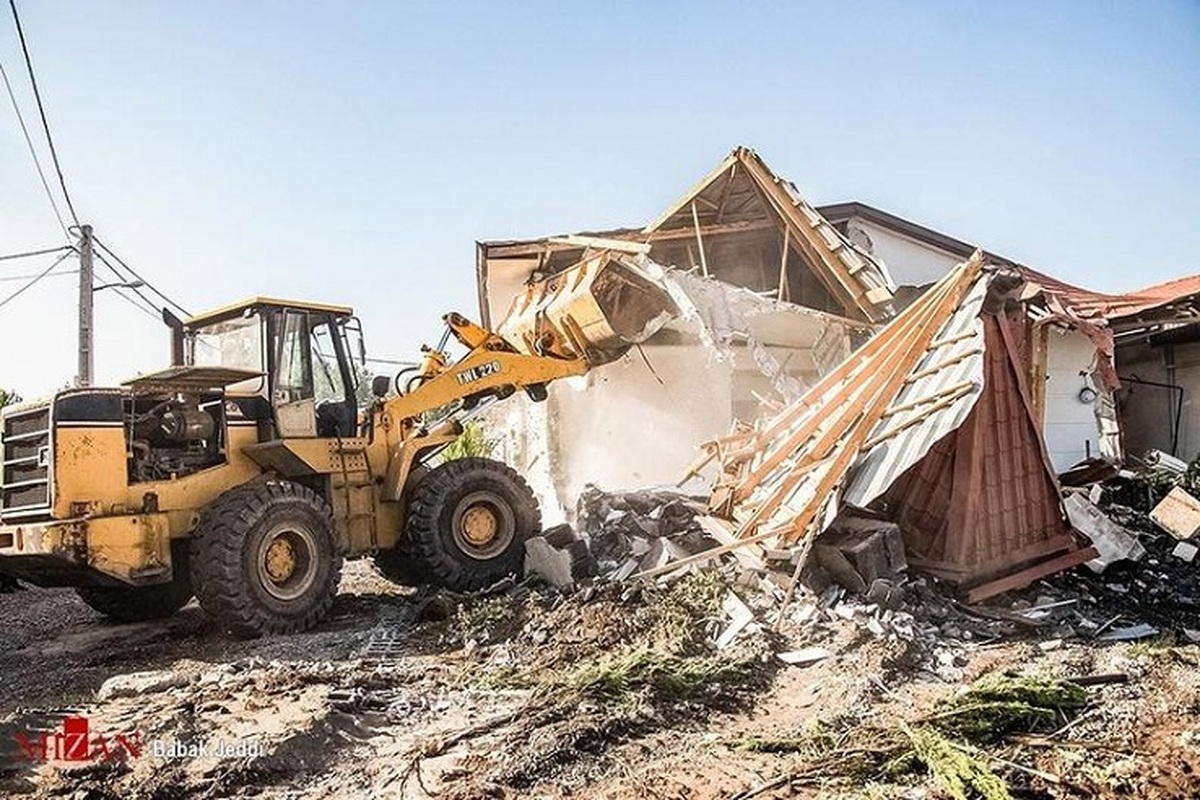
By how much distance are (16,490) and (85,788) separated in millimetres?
4126

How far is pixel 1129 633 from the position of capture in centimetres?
610

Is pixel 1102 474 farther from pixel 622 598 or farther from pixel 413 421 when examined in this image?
pixel 413 421

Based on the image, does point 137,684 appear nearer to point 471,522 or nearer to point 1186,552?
point 471,522

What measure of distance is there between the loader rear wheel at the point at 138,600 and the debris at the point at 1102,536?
25.8 feet

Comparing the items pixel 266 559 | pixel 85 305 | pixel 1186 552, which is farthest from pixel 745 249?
pixel 85 305

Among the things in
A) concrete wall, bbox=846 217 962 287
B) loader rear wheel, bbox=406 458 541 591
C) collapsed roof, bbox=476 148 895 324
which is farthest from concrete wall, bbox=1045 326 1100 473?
loader rear wheel, bbox=406 458 541 591

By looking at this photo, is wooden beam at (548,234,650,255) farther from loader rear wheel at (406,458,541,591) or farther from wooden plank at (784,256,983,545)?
wooden plank at (784,256,983,545)

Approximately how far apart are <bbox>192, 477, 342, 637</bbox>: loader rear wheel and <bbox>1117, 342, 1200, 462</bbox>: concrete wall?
1270 centimetres

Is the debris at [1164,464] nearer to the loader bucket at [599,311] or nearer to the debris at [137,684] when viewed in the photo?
the loader bucket at [599,311]

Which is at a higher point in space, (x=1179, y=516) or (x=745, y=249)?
(x=745, y=249)

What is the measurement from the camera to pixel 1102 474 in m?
9.23

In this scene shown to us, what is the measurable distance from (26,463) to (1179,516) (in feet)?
34.2

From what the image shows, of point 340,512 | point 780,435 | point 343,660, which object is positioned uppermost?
point 780,435

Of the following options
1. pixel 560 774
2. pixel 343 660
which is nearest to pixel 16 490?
pixel 343 660
